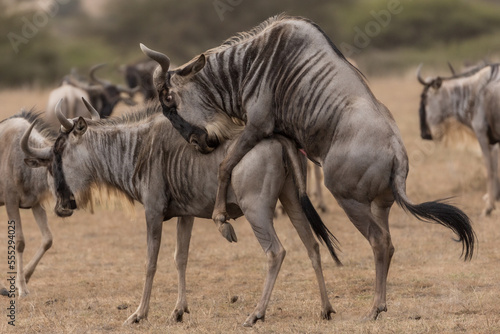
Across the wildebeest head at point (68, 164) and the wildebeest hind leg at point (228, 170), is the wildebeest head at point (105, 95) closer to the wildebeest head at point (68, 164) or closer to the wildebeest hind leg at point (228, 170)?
the wildebeest head at point (68, 164)

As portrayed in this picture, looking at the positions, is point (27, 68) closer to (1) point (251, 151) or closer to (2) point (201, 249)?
(2) point (201, 249)

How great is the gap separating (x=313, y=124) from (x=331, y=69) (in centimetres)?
44

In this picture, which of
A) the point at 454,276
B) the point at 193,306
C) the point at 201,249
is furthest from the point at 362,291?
the point at 201,249

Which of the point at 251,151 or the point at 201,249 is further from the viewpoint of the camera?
the point at 201,249

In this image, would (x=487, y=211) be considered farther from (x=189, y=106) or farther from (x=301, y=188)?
(x=189, y=106)

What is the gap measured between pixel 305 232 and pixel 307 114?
88 centimetres

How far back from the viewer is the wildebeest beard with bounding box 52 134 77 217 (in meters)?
6.41

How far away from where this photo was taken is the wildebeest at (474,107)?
10242 mm

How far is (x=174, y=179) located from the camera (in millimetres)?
6062

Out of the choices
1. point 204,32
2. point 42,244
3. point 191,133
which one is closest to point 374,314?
point 191,133

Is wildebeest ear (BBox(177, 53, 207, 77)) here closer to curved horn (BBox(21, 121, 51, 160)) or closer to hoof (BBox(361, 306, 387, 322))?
curved horn (BBox(21, 121, 51, 160))

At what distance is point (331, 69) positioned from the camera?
5.91 metres

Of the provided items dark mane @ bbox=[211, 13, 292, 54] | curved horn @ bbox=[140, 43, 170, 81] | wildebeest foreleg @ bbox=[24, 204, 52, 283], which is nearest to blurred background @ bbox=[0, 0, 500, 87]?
wildebeest foreleg @ bbox=[24, 204, 52, 283]

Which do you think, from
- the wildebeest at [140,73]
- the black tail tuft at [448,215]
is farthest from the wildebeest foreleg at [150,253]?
the wildebeest at [140,73]
